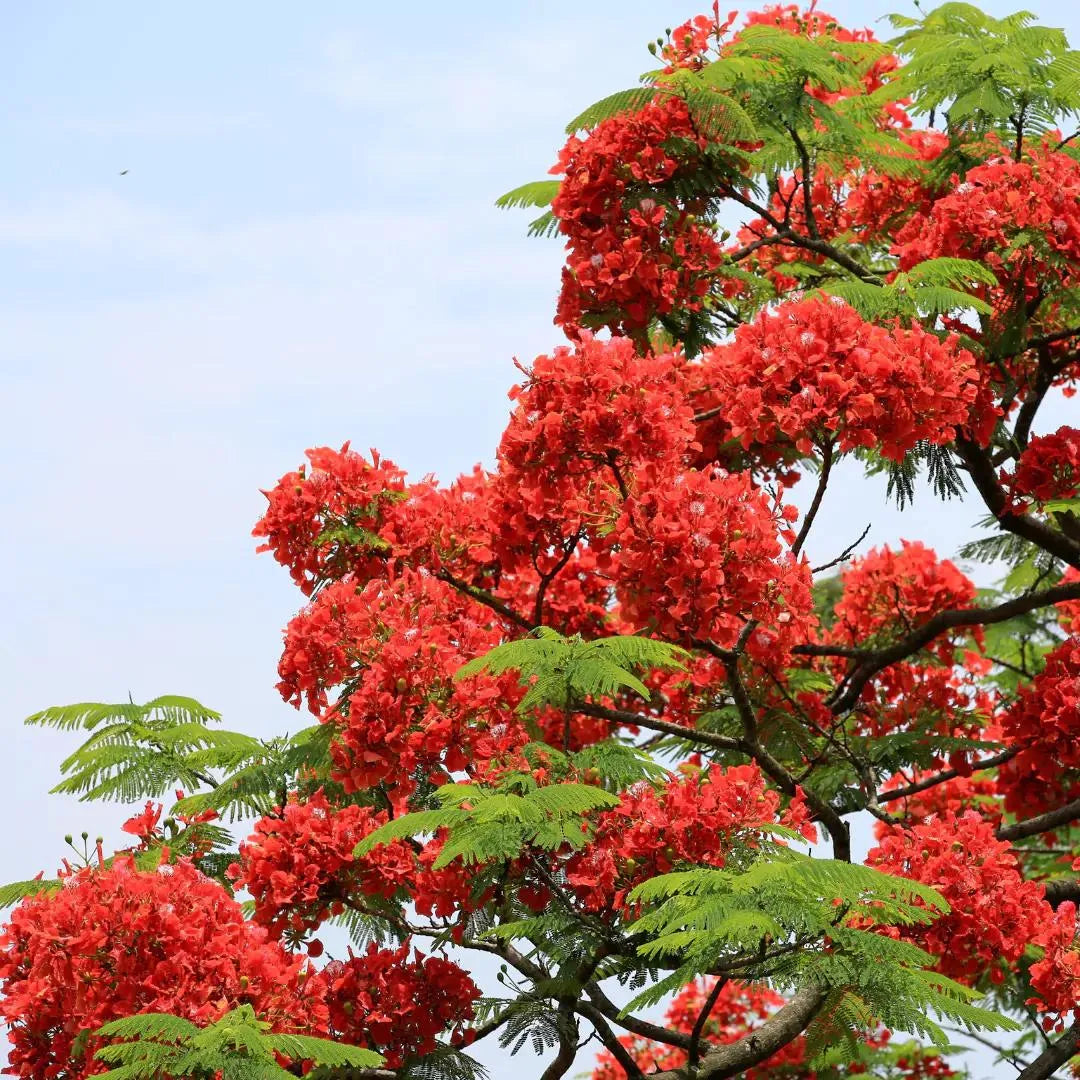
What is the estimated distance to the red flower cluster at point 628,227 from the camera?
321 inches

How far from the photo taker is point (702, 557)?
636 centimetres

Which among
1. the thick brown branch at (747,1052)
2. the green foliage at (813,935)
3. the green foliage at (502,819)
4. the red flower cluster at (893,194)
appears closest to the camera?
the green foliage at (813,935)

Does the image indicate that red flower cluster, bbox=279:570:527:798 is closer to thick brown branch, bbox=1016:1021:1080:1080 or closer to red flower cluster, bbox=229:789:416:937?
red flower cluster, bbox=229:789:416:937

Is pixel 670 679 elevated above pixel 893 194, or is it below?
below

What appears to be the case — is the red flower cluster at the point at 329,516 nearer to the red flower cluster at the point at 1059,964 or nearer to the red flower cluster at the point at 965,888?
the red flower cluster at the point at 965,888

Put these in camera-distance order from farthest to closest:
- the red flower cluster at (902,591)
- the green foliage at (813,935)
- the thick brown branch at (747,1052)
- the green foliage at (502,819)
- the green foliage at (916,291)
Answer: the red flower cluster at (902,591) → the green foliage at (916,291) → the thick brown branch at (747,1052) → the green foliage at (502,819) → the green foliage at (813,935)

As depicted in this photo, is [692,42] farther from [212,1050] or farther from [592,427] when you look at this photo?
[212,1050]

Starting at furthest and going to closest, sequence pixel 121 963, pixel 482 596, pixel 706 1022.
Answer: pixel 706 1022 → pixel 482 596 → pixel 121 963

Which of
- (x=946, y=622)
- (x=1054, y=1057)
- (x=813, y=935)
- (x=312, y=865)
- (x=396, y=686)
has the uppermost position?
(x=946, y=622)

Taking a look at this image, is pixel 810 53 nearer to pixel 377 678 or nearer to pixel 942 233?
pixel 942 233

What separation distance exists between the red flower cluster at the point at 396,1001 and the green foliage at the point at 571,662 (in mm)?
1268

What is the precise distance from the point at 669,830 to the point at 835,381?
2052 mm

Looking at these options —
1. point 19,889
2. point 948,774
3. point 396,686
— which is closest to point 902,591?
point 948,774

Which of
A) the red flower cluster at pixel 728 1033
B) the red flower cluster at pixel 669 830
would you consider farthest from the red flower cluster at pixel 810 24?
the red flower cluster at pixel 728 1033
